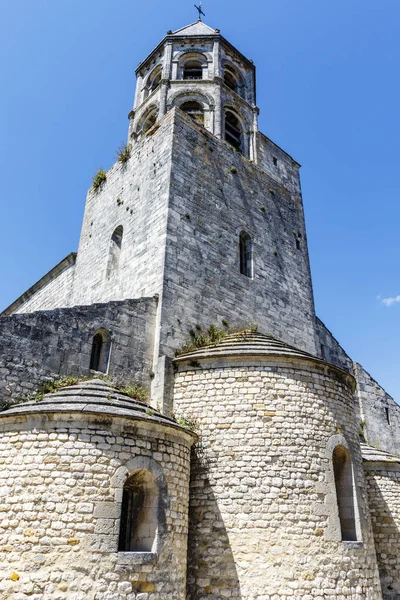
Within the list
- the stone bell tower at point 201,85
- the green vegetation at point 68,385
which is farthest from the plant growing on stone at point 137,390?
the stone bell tower at point 201,85

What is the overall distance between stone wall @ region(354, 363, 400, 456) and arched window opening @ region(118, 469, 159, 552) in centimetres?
914

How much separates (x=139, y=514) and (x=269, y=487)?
7.53 feet

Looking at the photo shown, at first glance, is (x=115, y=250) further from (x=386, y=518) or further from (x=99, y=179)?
(x=386, y=518)

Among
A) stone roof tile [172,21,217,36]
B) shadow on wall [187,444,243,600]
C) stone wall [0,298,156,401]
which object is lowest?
shadow on wall [187,444,243,600]

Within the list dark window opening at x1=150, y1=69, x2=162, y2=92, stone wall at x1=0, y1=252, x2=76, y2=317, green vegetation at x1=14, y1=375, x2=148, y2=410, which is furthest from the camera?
dark window opening at x1=150, y1=69, x2=162, y2=92

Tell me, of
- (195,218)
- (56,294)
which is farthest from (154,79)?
(56,294)

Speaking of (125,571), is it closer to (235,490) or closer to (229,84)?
(235,490)

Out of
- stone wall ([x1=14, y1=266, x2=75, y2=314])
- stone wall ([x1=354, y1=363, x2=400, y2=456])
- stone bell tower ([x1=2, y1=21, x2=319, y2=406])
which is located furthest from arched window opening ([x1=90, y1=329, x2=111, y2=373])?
stone wall ([x1=354, y1=363, x2=400, y2=456])

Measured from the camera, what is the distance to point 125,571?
20.7ft

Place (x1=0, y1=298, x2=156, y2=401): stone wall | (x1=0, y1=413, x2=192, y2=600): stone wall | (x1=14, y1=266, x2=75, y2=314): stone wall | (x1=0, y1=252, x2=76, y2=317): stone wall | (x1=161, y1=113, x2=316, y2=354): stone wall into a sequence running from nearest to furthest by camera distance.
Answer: (x1=0, y1=413, x2=192, y2=600): stone wall < (x1=0, y1=298, x2=156, y2=401): stone wall < (x1=161, y1=113, x2=316, y2=354): stone wall < (x1=14, y1=266, x2=75, y2=314): stone wall < (x1=0, y1=252, x2=76, y2=317): stone wall

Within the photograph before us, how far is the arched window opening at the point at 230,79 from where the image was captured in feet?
57.1

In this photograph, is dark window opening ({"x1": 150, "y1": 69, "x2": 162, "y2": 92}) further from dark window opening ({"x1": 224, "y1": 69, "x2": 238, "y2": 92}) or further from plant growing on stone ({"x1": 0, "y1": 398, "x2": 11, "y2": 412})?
plant growing on stone ({"x1": 0, "y1": 398, "x2": 11, "y2": 412})

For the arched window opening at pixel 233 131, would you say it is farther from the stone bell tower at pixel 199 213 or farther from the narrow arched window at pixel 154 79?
the narrow arched window at pixel 154 79

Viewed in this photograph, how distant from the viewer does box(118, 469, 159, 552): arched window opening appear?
6.84 m
